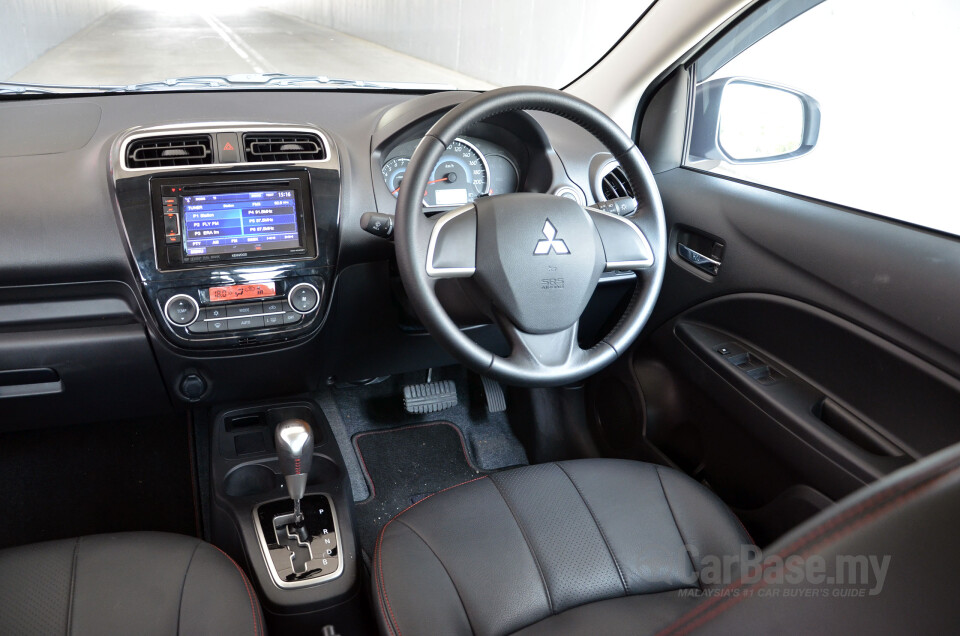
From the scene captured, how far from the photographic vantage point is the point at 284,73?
1.99 meters

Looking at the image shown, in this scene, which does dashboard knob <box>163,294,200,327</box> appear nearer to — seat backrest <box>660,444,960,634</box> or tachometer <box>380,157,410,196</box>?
tachometer <box>380,157,410,196</box>

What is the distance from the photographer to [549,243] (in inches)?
56.0

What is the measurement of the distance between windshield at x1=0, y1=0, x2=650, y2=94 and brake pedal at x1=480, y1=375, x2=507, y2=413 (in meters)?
1.01

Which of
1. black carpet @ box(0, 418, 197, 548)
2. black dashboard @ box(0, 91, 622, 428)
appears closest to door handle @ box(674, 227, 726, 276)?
black dashboard @ box(0, 91, 622, 428)

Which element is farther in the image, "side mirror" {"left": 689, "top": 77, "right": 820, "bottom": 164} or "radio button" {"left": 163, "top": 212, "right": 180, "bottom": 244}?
"side mirror" {"left": 689, "top": 77, "right": 820, "bottom": 164}

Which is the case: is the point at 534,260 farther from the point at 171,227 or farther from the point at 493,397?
the point at 493,397

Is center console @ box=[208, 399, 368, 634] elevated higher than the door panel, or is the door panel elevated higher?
the door panel

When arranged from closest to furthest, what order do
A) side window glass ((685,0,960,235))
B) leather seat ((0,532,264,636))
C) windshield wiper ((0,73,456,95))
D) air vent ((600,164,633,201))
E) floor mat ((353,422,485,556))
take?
leather seat ((0,532,264,636))
side window glass ((685,0,960,235))
windshield wiper ((0,73,456,95))
air vent ((600,164,633,201))
floor mat ((353,422,485,556))

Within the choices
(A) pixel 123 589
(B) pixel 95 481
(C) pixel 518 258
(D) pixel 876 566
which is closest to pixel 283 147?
(C) pixel 518 258

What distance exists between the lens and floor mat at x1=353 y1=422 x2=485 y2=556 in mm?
2156

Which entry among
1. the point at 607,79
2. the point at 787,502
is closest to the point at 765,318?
the point at 787,502

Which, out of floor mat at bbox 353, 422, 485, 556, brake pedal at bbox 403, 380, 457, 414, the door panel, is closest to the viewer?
the door panel

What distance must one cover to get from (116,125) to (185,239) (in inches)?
13.9

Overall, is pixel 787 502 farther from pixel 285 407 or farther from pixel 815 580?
pixel 285 407
